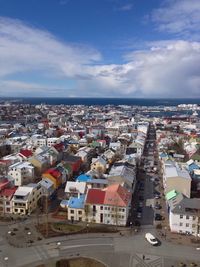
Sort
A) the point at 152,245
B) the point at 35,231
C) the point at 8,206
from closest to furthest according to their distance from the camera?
the point at 152,245
the point at 35,231
the point at 8,206

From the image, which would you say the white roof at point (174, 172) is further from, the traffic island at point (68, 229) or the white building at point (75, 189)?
the traffic island at point (68, 229)

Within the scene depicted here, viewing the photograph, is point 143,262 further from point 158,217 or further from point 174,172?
point 174,172

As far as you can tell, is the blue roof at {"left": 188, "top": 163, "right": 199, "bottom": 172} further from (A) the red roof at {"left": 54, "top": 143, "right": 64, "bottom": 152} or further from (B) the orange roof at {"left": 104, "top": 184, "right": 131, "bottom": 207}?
(A) the red roof at {"left": 54, "top": 143, "right": 64, "bottom": 152}

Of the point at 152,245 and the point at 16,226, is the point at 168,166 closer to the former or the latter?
the point at 152,245

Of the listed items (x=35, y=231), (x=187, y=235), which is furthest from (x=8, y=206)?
(x=187, y=235)

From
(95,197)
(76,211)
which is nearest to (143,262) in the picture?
(95,197)

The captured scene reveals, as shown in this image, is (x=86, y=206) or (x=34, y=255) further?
(x=86, y=206)

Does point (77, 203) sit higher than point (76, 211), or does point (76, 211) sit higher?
point (77, 203)

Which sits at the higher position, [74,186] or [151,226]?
[74,186]
